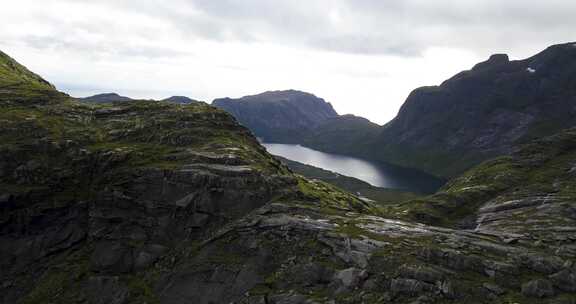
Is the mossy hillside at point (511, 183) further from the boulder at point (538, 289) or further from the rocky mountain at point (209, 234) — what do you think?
the boulder at point (538, 289)

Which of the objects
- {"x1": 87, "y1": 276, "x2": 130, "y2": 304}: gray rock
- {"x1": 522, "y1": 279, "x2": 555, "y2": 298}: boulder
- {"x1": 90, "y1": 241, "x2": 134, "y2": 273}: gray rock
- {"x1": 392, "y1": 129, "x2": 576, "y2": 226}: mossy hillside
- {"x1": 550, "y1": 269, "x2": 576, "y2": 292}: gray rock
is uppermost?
{"x1": 392, "y1": 129, "x2": 576, "y2": 226}: mossy hillside

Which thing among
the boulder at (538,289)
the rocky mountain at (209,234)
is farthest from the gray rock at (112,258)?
the boulder at (538,289)

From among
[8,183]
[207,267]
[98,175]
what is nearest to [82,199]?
[98,175]

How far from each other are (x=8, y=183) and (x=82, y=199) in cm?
942

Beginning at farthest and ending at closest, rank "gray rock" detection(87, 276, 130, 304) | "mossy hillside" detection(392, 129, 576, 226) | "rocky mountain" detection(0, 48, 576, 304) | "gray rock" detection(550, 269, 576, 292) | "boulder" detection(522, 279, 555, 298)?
"mossy hillside" detection(392, 129, 576, 226) → "gray rock" detection(87, 276, 130, 304) → "rocky mountain" detection(0, 48, 576, 304) → "gray rock" detection(550, 269, 576, 292) → "boulder" detection(522, 279, 555, 298)

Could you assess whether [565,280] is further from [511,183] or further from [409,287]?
[511,183]

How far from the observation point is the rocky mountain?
40.2 m

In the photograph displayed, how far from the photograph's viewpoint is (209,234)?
5066 cm

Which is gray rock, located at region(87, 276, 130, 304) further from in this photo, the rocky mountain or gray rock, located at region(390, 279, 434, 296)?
gray rock, located at region(390, 279, 434, 296)

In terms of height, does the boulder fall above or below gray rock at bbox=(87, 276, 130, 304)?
above

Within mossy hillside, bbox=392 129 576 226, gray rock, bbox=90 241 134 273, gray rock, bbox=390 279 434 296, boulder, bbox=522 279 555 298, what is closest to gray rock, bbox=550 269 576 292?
boulder, bbox=522 279 555 298

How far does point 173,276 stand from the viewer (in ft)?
153

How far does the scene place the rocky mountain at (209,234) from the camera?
40.2m

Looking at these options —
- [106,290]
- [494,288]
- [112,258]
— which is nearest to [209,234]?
[112,258]
